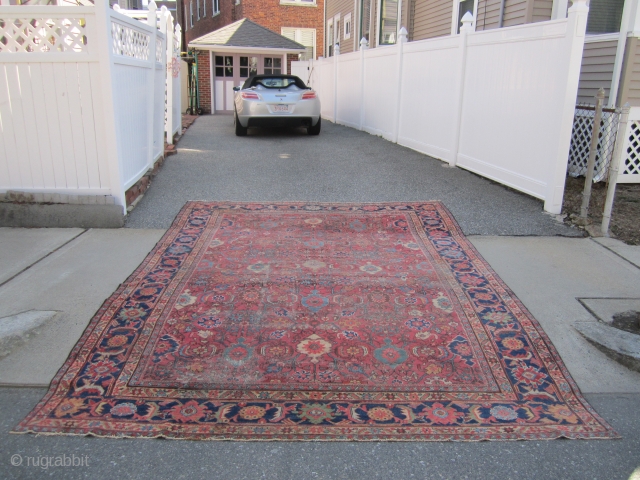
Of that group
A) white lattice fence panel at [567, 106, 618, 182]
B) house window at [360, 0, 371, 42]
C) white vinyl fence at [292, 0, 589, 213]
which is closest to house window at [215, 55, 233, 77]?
house window at [360, 0, 371, 42]

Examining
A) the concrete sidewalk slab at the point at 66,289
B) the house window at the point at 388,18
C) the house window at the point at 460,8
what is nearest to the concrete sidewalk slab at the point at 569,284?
the concrete sidewalk slab at the point at 66,289

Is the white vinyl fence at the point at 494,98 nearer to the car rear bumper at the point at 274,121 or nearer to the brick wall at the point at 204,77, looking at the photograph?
the car rear bumper at the point at 274,121

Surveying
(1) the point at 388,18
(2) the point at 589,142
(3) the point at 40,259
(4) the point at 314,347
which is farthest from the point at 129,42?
(1) the point at 388,18

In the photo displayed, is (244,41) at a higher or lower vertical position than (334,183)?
higher

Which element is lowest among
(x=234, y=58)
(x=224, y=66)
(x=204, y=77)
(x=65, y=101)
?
(x=65, y=101)

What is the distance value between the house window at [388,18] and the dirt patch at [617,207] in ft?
31.9

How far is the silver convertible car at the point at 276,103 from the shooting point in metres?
11.9

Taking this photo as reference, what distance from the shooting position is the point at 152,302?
4.09m

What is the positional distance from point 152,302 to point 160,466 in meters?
1.78

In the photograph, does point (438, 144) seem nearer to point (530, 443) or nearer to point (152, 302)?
point (152, 302)

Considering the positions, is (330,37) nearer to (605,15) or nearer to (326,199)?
(605,15)

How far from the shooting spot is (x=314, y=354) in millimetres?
3451

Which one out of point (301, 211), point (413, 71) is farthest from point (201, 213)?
point (413, 71)

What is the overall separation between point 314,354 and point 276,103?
367 inches
